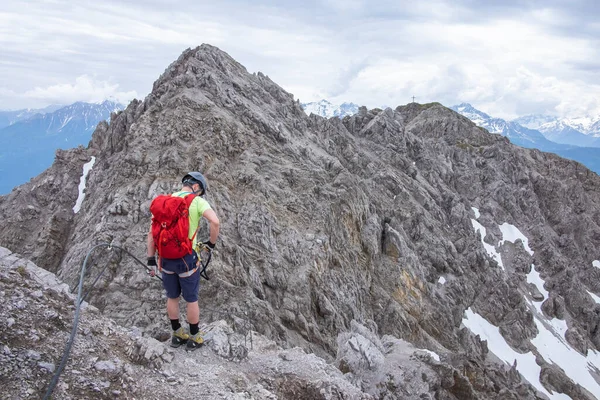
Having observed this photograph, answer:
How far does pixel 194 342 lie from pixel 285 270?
18457 mm

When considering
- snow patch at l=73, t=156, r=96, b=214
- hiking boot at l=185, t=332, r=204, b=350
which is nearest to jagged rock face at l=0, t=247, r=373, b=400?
hiking boot at l=185, t=332, r=204, b=350

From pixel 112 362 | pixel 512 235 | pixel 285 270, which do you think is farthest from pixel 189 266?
pixel 512 235

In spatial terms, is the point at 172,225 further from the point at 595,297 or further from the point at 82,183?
the point at 595,297

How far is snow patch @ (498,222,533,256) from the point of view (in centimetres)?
7181

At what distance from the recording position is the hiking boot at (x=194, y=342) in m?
9.80

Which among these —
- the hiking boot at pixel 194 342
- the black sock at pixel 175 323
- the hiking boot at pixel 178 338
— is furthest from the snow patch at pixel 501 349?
the black sock at pixel 175 323

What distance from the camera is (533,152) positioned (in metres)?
95.6

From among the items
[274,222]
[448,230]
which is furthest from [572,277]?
[274,222]

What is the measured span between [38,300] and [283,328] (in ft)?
58.2

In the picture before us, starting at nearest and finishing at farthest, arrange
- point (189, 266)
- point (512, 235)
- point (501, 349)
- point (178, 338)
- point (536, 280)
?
point (189, 266) < point (178, 338) < point (501, 349) < point (536, 280) < point (512, 235)

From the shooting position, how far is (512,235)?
240ft

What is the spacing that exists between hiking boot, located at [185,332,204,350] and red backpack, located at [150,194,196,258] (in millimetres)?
2631

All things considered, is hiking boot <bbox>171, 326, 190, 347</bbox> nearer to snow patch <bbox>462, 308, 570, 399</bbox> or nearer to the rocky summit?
the rocky summit

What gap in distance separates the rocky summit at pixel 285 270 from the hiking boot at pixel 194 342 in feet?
0.88
